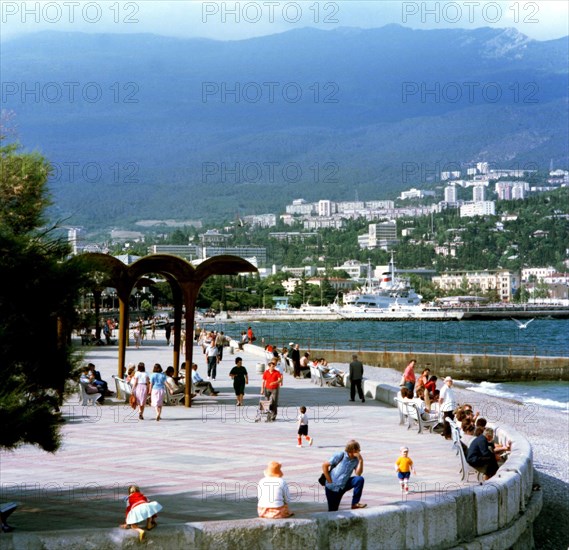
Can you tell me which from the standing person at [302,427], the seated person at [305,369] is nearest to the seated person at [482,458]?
the standing person at [302,427]

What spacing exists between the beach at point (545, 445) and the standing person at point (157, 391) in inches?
251

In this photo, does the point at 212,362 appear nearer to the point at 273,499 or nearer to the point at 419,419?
the point at 419,419

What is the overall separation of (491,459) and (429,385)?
854cm

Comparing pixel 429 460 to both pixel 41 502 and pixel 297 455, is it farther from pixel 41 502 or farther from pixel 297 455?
pixel 41 502

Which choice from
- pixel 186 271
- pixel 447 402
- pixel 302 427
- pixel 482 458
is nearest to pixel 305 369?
pixel 186 271

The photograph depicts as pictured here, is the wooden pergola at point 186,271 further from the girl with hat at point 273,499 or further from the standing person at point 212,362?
the girl with hat at point 273,499

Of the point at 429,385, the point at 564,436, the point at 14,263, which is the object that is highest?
the point at 14,263

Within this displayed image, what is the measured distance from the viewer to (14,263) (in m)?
10.2

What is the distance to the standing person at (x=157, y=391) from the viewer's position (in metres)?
20.7

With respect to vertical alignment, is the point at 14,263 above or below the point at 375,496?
above

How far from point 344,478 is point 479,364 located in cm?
4492

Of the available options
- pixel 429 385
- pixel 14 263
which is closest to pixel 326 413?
pixel 429 385

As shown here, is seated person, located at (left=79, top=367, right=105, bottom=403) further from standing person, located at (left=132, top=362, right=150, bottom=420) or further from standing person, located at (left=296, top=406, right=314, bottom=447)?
standing person, located at (left=296, top=406, right=314, bottom=447)

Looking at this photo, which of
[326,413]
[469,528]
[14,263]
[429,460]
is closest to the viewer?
[14,263]
